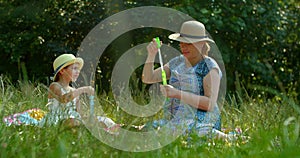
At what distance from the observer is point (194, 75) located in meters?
4.24

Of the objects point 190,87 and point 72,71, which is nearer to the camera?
point 190,87

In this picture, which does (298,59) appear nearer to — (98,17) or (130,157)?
(98,17)

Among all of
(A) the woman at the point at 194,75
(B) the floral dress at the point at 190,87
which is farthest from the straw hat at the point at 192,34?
(B) the floral dress at the point at 190,87

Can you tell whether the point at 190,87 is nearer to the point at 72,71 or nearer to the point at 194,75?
the point at 194,75

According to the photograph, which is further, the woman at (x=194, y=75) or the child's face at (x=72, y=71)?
the child's face at (x=72, y=71)

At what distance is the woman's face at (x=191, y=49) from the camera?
4.20m

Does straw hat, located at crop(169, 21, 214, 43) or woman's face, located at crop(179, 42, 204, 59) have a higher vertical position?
straw hat, located at crop(169, 21, 214, 43)

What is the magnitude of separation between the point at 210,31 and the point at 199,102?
4887mm

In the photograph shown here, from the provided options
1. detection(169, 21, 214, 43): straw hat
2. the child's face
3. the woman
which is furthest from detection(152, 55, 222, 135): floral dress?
the child's face

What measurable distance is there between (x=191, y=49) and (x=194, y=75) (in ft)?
0.61

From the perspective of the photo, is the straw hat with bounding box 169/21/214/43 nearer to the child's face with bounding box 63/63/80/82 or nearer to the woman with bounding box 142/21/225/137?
the woman with bounding box 142/21/225/137

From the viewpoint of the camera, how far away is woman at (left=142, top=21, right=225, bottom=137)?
4.04m

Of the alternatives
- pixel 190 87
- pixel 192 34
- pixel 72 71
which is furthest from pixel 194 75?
pixel 72 71

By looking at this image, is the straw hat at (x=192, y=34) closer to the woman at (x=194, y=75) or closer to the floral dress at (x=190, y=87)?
the woman at (x=194, y=75)
